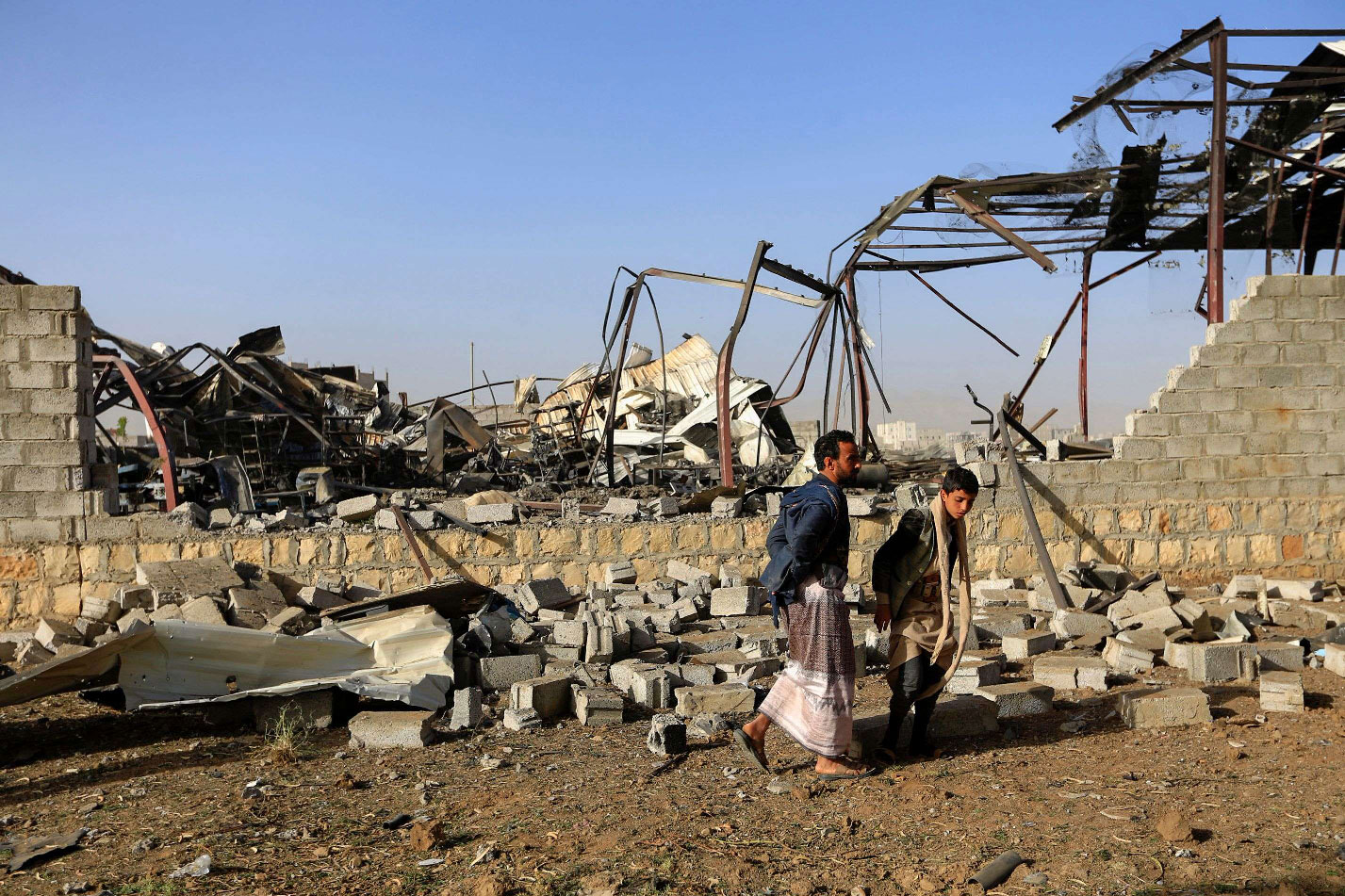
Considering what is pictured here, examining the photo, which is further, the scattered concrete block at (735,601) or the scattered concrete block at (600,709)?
the scattered concrete block at (735,601)

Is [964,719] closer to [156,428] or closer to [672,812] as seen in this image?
[672,812]

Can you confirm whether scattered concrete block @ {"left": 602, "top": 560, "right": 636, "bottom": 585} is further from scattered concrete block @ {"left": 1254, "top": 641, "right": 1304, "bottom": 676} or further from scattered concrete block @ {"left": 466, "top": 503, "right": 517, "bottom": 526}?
scattered concrete block @ {"left": 1254, "top": 641, "right": 1304, "bottom": 676}

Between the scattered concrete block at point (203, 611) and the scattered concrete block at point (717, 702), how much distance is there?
346cm

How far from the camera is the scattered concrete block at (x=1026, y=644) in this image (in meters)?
7.23

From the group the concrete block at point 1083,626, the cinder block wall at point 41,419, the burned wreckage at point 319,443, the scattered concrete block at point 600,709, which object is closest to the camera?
the scattered concrete block at point 600,709

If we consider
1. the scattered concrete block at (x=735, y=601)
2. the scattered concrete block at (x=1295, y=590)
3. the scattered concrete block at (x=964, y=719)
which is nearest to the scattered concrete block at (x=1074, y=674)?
the scattered concrete block at (x=964, y=719)

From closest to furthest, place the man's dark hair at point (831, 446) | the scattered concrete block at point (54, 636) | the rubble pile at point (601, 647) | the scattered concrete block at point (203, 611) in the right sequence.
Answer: the man's dark hair at point (831, 446) → the rubble pile at point (601, 647) → the scattered concrete block at point (54, 636) → the scattered concrete block at point (203, 611)

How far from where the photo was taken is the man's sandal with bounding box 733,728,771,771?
4804mm

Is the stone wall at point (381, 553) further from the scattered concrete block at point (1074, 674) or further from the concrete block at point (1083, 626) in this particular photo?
the scattered concrete block at point (1074, 674)

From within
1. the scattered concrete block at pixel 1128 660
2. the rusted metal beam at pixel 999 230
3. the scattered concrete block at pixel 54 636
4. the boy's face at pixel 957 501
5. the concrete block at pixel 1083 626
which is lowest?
the scattered concrete block at pixel 1128 660

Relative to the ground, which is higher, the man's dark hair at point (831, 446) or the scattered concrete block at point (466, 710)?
the man's dark hair at point (831, 446)

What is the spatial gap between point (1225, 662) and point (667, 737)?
12.2 ft

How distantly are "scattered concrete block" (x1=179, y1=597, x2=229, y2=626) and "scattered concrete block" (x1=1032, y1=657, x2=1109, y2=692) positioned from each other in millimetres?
5628

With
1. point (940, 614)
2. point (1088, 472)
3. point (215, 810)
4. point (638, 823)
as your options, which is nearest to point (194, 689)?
point (215, 810)
